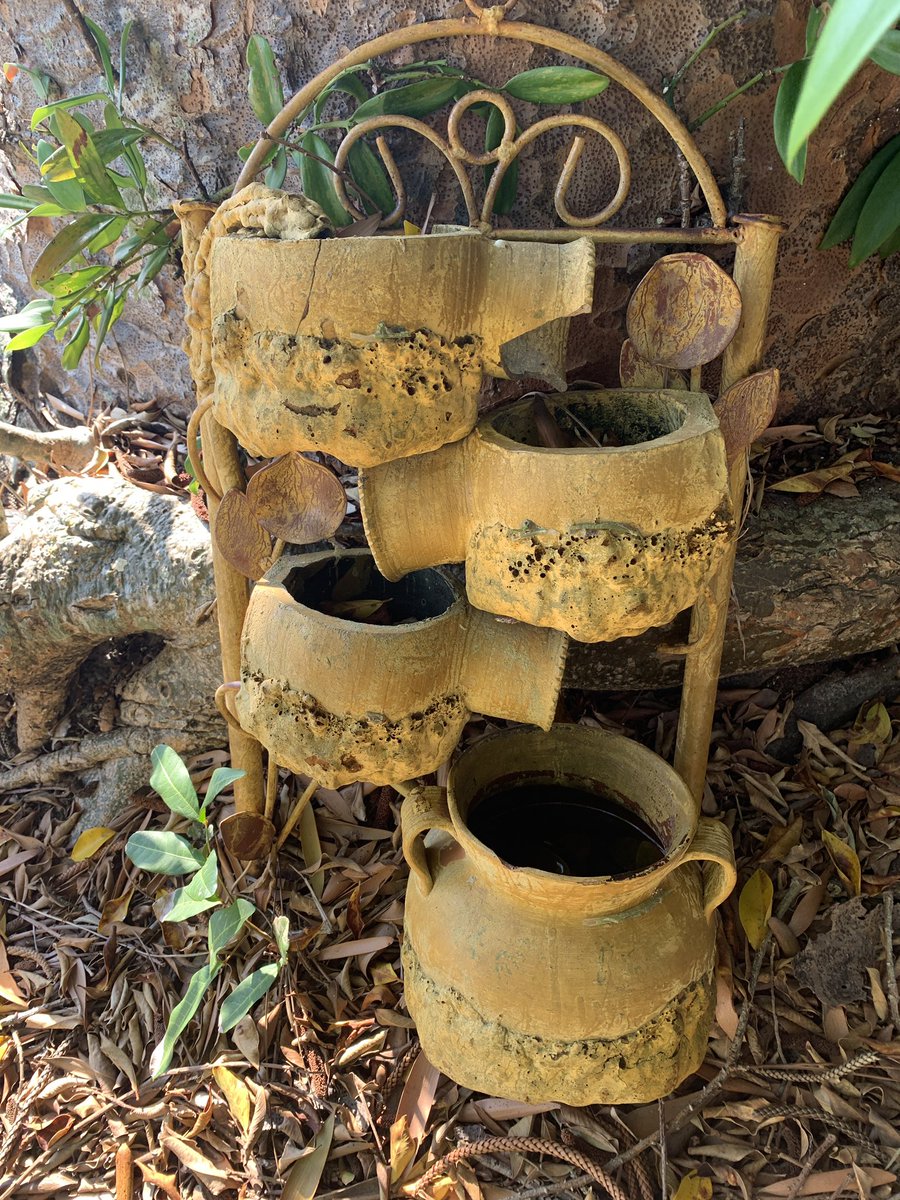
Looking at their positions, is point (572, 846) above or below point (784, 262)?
below

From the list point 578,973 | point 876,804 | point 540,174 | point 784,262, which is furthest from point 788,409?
point 578,973

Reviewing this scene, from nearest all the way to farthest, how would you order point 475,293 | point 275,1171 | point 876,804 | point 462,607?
1. point 475,293
2. point 462,607
3. point 275,1171
4. point 876,804

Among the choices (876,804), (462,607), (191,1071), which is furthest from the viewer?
(876,804)

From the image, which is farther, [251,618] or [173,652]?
[173,652]

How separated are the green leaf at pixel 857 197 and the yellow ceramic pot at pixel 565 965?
0.88m

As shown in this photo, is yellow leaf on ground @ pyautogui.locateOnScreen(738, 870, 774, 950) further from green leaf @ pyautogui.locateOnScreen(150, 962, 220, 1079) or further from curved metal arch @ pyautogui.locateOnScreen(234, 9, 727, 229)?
curved metal arch @ pyautogui.locateOnScreen(234, 9, 727, 229)

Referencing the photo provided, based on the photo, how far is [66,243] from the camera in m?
1.34

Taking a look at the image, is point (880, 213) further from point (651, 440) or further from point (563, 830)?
point (563, 830)

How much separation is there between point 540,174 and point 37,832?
152 cm

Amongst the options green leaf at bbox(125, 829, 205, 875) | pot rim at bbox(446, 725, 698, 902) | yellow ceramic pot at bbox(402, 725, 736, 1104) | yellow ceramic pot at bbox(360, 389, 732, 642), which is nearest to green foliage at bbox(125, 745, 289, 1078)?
green leaf at bbox(125, 829, 205, 875)

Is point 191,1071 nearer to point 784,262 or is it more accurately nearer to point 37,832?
point 37,832

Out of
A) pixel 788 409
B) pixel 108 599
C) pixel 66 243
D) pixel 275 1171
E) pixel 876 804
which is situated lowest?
pixel 275 1171

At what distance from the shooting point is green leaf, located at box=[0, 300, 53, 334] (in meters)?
1.42

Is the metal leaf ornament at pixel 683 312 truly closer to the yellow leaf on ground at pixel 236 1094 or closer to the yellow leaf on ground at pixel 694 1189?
the yellow leaf on ground at pixel 694 1189
